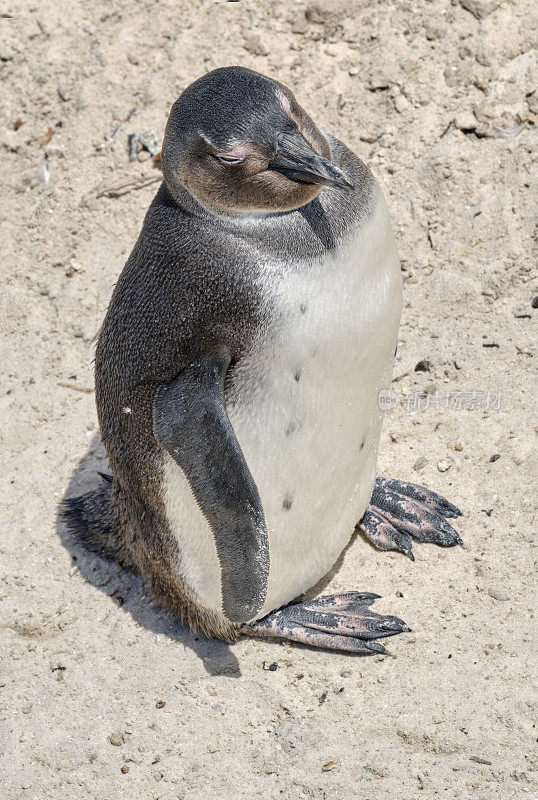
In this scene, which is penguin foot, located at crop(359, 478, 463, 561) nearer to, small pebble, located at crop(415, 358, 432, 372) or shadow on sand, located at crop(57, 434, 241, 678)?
small pebble, located at crop(415, 358, 432, 372)

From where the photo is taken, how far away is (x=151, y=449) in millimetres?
2881

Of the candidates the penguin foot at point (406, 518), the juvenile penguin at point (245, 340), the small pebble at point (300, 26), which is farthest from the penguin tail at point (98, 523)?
the small pebble at point (300, 26)

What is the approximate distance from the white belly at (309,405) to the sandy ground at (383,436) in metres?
0.40

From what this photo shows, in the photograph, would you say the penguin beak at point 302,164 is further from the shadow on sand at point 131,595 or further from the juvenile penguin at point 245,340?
the shadow on sand at point 131,595

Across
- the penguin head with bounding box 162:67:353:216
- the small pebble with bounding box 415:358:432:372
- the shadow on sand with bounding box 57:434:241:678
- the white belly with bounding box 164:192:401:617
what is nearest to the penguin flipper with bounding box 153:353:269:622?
the white belly with bounding box 164:192:401:617

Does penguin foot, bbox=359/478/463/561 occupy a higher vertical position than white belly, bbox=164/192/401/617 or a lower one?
lower

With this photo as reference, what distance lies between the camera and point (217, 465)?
2600mm

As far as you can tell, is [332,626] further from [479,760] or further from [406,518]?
[479,760]

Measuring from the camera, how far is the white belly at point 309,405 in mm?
2605

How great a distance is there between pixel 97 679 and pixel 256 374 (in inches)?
48.6

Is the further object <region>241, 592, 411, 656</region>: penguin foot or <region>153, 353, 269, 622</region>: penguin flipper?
<region>241, 592, 411, 656</region>: penguin foot

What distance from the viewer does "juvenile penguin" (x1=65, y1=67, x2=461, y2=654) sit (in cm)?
247

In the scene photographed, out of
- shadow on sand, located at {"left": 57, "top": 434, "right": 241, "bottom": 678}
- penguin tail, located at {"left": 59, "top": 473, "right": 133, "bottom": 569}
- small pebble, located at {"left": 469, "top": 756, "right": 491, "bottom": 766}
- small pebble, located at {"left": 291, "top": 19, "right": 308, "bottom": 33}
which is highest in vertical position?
small pebble, located at {"left": 291, "top": 19, "right": 308, "bottom": 33}

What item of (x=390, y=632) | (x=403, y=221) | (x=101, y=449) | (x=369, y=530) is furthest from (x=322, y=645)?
(x=403, y=221)
